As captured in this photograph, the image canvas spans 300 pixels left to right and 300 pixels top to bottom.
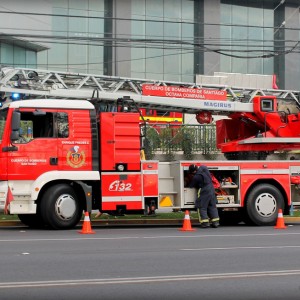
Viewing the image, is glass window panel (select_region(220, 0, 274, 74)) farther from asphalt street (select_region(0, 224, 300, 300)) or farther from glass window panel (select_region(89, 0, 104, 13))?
asphalt street (select_region(0, 224, 300, 300))

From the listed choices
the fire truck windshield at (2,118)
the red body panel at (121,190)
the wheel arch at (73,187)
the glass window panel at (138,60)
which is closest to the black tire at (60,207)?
the wheel arch at (73,187)

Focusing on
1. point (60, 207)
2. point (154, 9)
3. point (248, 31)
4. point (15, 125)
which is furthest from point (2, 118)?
point (248, 31)

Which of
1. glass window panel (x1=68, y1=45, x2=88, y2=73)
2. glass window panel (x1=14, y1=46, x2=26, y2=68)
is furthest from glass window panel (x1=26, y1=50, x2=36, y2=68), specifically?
glass window panel (x1=68, y1=45, x2=88, y2=73)

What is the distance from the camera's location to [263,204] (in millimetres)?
15977

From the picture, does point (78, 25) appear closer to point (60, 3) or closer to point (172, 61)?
point (60, 3)

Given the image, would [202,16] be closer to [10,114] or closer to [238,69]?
[238,69]

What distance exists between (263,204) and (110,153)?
4.47 metres

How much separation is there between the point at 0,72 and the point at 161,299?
1081cm

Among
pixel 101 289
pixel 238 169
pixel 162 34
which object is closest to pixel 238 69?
pixel 162 34

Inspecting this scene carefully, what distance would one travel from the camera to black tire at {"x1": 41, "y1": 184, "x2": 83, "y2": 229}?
46.2 feet

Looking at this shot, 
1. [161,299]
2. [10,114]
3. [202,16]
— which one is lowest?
[161,299]

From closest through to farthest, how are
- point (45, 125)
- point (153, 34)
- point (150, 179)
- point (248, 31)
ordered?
point (45, 125), point (150, 179), point (153, 34), point (248, 31)

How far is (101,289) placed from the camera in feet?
23.3

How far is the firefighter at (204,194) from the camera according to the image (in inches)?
595
